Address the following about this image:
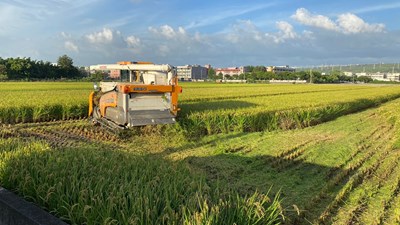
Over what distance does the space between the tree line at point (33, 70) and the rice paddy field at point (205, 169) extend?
2392 inches

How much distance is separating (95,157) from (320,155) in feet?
20.0

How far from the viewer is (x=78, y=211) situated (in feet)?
10.7

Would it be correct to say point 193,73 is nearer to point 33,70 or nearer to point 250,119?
point 33,70

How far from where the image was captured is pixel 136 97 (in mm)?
10156

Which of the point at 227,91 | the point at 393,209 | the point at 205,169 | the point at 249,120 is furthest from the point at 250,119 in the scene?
the point at 227,91

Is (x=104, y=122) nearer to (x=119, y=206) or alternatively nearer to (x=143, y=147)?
(x=143, y=147)

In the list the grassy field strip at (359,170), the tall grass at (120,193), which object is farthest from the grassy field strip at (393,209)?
the tall grass at (120,193)

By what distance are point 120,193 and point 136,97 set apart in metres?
6.95

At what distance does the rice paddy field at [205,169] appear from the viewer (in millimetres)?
3268

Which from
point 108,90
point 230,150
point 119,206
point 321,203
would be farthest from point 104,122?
point 119,206

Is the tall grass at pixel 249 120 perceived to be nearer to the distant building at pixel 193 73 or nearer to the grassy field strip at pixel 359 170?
the grassy field strip at pixel 359 170

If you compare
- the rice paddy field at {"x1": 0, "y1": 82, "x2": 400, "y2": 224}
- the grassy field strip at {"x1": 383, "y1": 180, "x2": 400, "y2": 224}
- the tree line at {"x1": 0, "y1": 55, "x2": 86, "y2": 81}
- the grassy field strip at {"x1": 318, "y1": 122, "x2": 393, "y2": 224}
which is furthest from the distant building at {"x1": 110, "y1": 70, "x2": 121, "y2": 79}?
the tree line at {"x1": 0, "y1": 55, "x2": 86, "y2": 81}

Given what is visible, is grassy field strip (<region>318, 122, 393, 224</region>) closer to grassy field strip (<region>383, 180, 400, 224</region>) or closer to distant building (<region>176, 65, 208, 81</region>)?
grassy field strip (<region>383, 180, 400, 224</region>)

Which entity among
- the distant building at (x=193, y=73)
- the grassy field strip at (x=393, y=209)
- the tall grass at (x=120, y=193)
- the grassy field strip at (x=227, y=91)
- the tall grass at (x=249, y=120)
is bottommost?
the grassy field strip at (x=393, y=209)
